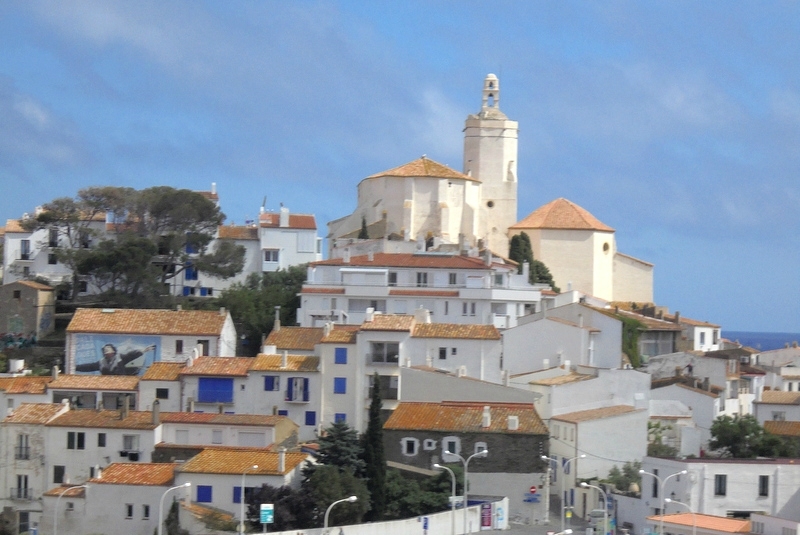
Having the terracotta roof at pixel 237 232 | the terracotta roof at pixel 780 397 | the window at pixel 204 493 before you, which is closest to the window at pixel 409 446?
the window at pixel 204 493

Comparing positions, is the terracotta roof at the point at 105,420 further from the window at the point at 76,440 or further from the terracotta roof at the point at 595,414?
the terracotta roof at the point at 595,414

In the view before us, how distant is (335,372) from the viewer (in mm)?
62281

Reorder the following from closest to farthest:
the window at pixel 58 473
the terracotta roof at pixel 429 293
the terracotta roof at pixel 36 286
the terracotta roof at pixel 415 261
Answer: the window at pixel 58 473
the terracotta roof at pixel 429 293
the terracotta roof at pixel 36 286
the terracotta roof at pixel 415 261

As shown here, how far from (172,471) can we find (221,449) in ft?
7.13

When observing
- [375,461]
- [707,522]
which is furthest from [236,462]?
[707,522]

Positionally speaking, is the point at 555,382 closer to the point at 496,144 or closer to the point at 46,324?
the point at 46,324

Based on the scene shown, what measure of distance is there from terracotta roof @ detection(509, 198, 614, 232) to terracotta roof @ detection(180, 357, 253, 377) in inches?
1266

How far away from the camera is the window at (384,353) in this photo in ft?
204

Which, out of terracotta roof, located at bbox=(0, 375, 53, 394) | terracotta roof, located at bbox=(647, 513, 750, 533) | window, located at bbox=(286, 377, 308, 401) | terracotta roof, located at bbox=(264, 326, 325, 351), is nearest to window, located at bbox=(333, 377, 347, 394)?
window, located at bbox=(286, 377, 308, 401)

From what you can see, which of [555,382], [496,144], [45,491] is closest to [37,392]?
[45,491]

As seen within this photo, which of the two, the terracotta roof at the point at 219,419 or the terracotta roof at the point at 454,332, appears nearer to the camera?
the terracotta roof at the point at 219,419

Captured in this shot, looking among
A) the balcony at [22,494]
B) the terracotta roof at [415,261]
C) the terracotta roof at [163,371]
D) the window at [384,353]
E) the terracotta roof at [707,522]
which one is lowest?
the balcony at [22,494]

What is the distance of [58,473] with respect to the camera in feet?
192

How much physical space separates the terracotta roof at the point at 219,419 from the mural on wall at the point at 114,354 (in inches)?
334
